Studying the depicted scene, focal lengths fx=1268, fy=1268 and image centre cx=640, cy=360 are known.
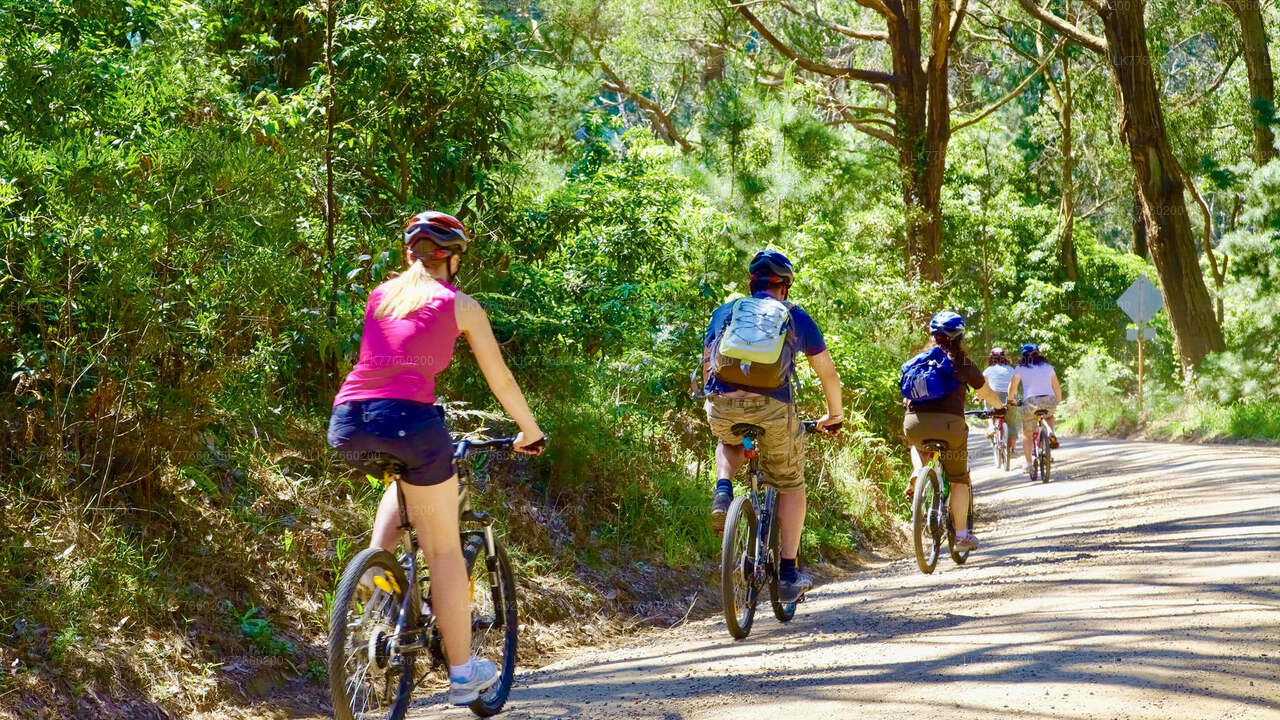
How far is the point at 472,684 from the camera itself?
15.8 ft

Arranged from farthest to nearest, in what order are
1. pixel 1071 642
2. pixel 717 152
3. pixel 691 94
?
1. pixel 691 94
2. pixel 717 152
3. pixel 1071 642

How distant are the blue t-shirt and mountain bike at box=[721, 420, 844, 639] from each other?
22 cm

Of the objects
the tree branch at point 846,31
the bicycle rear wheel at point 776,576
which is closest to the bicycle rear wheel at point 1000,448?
the tree branch at point 846,31

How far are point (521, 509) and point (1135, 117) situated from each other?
1782cm

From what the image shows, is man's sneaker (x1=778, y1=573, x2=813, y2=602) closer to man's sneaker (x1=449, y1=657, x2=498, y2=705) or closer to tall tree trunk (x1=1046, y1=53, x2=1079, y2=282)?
man's sneaker (x1=449, y1=657, x2=498, y2=705)

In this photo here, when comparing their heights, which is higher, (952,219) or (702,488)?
(952,219)

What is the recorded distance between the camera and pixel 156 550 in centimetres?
625

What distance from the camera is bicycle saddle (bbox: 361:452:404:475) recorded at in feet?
14.9

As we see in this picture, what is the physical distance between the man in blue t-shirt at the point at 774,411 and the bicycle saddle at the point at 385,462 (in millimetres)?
2558

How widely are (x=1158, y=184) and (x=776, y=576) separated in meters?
18.3

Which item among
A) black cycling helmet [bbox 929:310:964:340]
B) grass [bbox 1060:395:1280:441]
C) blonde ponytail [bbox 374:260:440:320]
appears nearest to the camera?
blonde ponytail [bbox 374:260:440:320]

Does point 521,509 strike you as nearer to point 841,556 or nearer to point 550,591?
point 550,591

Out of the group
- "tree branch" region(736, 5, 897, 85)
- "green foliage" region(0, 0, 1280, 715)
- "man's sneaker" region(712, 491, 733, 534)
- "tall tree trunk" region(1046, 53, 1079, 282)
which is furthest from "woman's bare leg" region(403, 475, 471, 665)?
"tall tree trunk" region(1046, 53, 1079, 282)

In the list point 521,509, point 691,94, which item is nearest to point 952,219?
point 691,94
